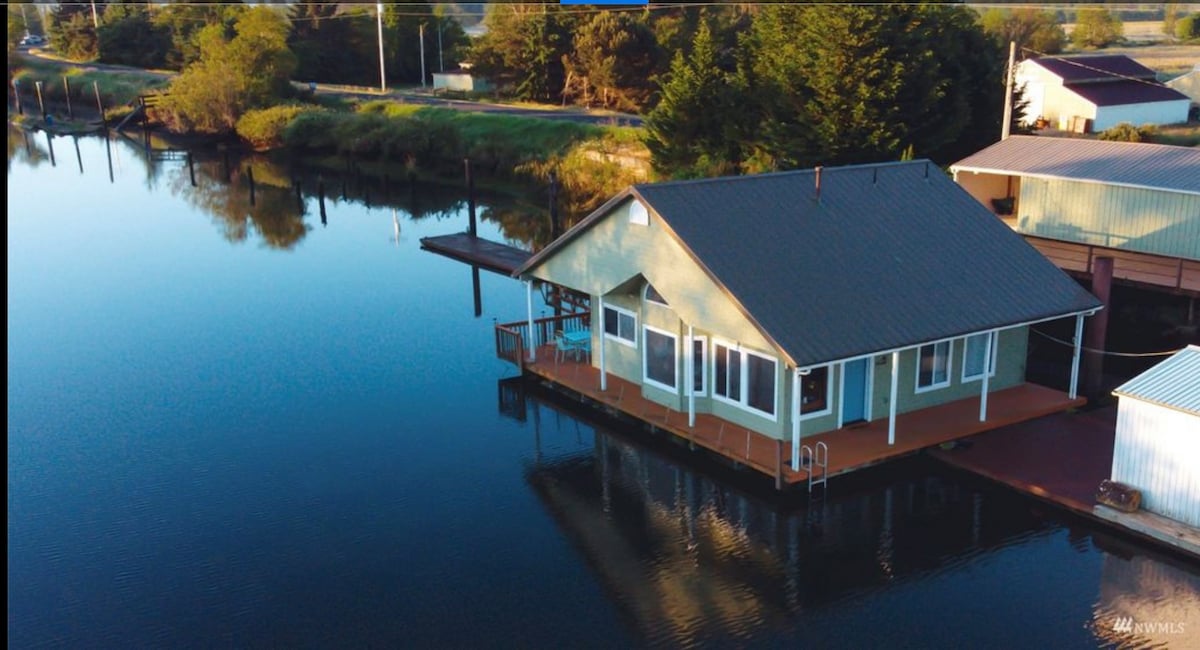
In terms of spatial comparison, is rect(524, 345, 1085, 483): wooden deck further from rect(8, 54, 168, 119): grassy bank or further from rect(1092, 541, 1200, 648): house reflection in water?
rect(8, 54, 168, 119): grassy bank

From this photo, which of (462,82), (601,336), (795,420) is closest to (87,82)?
(462,82)

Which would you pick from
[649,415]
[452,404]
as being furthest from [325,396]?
[649,415]

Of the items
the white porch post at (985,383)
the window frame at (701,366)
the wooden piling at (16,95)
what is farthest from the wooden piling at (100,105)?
the white porch post at (985,383)

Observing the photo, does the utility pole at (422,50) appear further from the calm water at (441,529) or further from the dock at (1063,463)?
the dock at (1063,463)

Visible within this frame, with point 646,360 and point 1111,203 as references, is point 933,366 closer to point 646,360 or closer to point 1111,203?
point 646,360

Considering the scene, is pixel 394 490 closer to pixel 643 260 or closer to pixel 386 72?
pixel 643 260

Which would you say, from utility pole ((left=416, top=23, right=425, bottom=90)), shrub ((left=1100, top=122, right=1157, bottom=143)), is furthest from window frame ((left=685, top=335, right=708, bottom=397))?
utility pole ((left=416, top=23, right=425, bottom=90))
